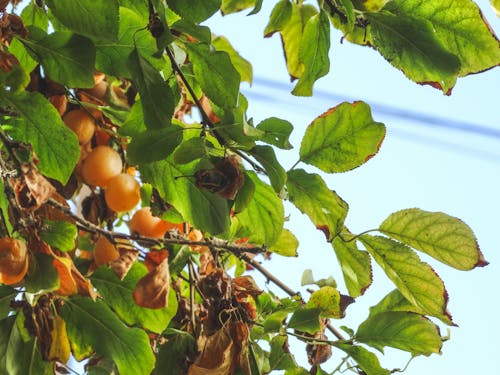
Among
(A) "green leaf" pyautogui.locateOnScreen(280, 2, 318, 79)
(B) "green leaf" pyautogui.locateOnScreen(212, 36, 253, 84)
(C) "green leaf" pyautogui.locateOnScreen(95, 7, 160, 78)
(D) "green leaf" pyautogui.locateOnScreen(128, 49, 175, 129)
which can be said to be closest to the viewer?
(D) "green leaf" pyautogui.locateOnScreen(128, 49, 175, 129)

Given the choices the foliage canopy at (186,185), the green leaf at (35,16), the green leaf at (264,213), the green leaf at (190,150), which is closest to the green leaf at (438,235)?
the foliage canopy at (186,185)

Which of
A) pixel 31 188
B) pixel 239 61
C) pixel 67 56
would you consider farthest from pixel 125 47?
pixel 239 61

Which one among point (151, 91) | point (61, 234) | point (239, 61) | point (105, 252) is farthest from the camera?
point (239, 61)

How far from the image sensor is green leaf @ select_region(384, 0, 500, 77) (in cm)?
65

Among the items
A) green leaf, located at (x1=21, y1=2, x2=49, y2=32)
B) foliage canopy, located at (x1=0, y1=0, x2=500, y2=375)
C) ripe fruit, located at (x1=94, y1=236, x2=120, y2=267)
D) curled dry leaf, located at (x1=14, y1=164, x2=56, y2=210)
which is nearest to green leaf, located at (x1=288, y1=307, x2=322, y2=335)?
foliage canopy, located at (x1=0, y1=0, x2=500, y2=375)

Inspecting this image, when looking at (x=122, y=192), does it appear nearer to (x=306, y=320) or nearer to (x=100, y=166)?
(x=100, y=166)

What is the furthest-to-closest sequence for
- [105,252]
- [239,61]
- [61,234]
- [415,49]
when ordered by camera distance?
[239,61]
[105,252]
[61,234]
[415,49]

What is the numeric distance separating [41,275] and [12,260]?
0.03 meters

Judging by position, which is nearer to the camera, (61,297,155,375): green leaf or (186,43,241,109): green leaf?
(186,43,241,109): green leaf

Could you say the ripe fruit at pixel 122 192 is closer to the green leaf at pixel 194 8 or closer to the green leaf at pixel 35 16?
the green leaf at pixel 35 16

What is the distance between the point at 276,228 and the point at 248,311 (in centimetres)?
16

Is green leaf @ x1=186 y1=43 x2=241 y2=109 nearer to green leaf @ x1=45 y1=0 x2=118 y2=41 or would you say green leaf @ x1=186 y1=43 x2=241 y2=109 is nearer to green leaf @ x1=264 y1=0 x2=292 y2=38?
green leaf @ x1=45 y1=0 x2=118 y2=41

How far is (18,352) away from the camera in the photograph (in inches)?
29.2

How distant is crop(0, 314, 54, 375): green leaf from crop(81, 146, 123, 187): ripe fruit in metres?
0.17
